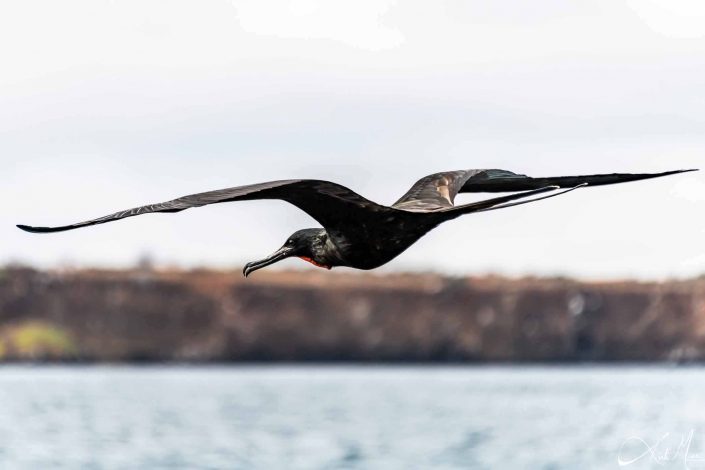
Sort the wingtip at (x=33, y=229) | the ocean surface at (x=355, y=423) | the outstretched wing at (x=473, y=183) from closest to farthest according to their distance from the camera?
the wingtip at (x=33, y=229) → the outstretched wing at (x=473, y=183) → the ocean surface at (x=355, y=423)

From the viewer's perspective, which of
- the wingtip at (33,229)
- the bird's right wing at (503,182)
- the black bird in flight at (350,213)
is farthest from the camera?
the bird's right wing at (503,182)

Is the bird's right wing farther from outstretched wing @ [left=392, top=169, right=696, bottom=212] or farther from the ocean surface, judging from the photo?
the ocean surface

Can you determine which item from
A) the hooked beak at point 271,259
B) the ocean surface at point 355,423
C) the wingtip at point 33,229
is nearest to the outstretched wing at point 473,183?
the hooked beak at point 271,259

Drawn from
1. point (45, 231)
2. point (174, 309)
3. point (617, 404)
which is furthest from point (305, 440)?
point (45, 231)

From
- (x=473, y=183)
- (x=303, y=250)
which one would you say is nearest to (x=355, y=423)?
(x=473, y=183)

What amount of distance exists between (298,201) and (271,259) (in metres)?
0.71

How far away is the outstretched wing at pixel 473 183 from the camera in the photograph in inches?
320

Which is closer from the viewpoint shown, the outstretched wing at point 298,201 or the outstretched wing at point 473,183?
the outstretched wing at point 298,201

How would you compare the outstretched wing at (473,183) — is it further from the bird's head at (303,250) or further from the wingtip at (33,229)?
the wingtip at (33,229)

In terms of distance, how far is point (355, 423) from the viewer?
1507 inches

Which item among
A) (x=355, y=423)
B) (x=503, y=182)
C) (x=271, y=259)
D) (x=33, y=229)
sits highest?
(x=503, y=182)

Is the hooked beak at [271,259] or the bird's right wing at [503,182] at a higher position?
the bird's right wing at [503,182]

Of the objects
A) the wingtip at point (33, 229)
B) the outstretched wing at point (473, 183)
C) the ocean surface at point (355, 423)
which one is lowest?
the ocean surface at point (355, 423)

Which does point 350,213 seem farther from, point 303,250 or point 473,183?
point 473,183
